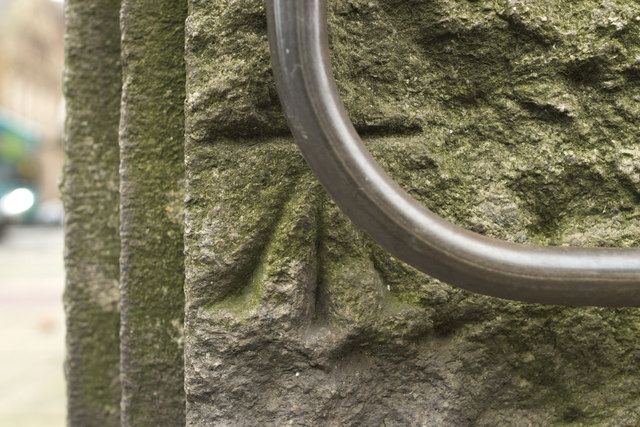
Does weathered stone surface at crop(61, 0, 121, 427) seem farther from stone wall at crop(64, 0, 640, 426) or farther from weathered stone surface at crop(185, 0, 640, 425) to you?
weathered stone surface at crop(185, 0, 640, 425)

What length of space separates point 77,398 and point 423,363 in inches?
26.1

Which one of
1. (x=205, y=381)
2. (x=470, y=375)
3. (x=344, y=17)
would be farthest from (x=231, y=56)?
(x=470, y=375)

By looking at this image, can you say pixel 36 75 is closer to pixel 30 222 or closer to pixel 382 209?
pixel 30 222

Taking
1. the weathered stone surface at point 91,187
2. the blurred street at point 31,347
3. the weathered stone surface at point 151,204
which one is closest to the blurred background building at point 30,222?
the blurred street at point 31,347

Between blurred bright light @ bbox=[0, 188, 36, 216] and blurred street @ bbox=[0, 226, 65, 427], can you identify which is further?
blurred bright light @ bbox=[0, 188, 36, 216]

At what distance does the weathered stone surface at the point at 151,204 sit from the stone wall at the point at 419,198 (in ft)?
0.04

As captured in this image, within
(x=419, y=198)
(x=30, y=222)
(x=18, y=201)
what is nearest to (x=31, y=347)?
(x=419, y=198)

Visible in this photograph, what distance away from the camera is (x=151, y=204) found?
2.77ft

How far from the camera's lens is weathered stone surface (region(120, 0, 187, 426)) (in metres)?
0.83

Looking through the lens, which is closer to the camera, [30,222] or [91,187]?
[91,187]

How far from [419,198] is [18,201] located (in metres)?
10.2

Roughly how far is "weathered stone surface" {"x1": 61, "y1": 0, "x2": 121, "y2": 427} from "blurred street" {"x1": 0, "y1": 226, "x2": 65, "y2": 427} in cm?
79

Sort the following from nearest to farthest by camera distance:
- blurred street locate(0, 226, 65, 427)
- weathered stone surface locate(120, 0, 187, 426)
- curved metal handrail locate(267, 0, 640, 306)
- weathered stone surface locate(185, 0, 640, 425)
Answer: curved metal handrail locate(267, 0, 640, 306) < weathered stone surface locate(185, 0, 640, 425) < weathered stone surface locate(120, 0, 187, 426) < blurred street locate(0, 226, 65, 427)

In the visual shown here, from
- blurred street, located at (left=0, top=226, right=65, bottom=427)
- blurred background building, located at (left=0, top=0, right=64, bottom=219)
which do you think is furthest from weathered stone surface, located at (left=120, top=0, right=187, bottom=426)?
blurred background building, located at (left=0, top=0, right=64, bottom=219)
